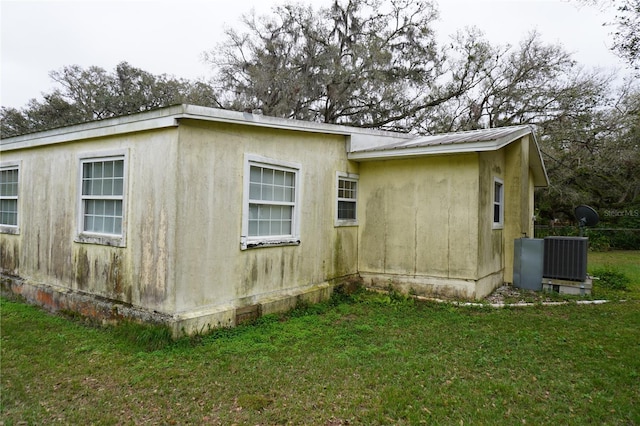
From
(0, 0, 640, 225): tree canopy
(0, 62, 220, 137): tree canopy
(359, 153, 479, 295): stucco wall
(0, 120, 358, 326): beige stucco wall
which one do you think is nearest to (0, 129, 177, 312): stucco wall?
(0, 120, 358, 326): beige stucco wall

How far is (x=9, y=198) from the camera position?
829 cm

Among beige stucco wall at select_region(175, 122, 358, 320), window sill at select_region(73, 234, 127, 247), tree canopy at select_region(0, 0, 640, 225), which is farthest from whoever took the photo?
tree canopy at select_region(0, 0, 640, 225)

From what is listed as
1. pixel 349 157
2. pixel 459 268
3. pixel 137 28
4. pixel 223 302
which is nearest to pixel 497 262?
pixel 459 268

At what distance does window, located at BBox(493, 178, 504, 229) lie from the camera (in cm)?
870

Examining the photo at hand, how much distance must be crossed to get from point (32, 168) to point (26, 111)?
23030mm

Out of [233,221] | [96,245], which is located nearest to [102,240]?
[96,245]

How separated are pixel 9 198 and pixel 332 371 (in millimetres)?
8107

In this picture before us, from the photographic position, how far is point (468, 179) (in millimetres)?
7523

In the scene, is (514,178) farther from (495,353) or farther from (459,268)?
(495,353)

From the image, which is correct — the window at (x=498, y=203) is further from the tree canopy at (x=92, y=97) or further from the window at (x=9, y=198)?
the tree canopy at (x=92, y=97)

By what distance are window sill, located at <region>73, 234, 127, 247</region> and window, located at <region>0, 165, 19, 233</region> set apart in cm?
274

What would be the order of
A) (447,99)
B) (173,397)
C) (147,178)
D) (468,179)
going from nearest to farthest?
→ 1. (173,397)
2. (147,178)
3. (468,179)
4. (447,99)

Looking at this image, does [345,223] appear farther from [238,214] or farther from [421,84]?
[421,84]

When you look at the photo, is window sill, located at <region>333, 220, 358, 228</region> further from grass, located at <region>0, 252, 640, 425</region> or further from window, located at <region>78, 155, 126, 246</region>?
window, located at <region>78, 155, 126, 246</region>
